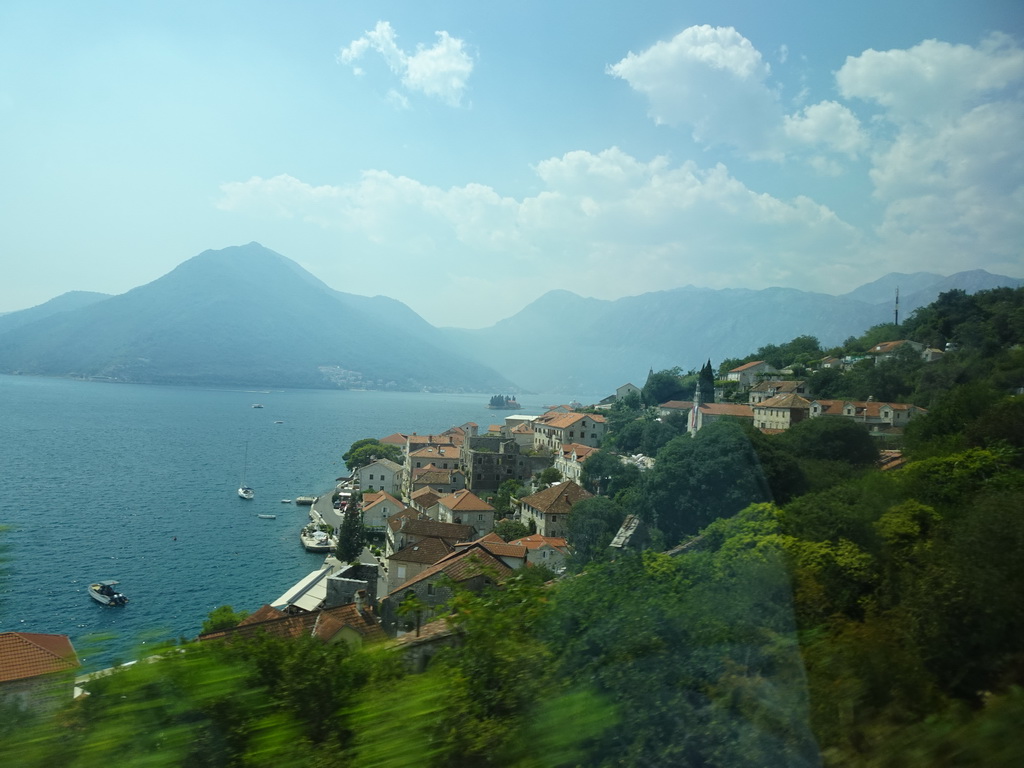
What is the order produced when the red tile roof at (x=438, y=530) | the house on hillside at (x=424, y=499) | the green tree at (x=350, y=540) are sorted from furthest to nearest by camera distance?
the house on hillside at (x=424, y=499)
the red tile roof at (x=438, y=530)
the green tree at (x=350, y=540)

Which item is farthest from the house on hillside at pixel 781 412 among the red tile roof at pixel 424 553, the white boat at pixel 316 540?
the white boat at pixel 316 540

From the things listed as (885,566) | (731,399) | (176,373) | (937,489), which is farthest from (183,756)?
(176,373)

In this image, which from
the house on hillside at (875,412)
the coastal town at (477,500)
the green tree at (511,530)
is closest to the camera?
the coastal town at (477,500)

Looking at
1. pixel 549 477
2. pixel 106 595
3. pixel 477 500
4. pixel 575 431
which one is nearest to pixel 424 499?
pixel 477 500

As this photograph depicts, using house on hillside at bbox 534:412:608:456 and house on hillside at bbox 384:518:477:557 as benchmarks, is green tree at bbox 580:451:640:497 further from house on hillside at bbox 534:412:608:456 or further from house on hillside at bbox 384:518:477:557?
house on hillside at bbox 534:412:608:456

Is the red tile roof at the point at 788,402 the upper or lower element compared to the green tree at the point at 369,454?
upper

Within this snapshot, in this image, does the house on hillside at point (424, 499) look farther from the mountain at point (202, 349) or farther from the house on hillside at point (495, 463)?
the mountain at point (202, 349)

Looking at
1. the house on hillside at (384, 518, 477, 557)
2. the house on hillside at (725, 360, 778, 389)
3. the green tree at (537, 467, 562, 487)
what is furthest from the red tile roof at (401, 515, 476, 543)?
the house on hillside at (725, 360, 778, 389)
